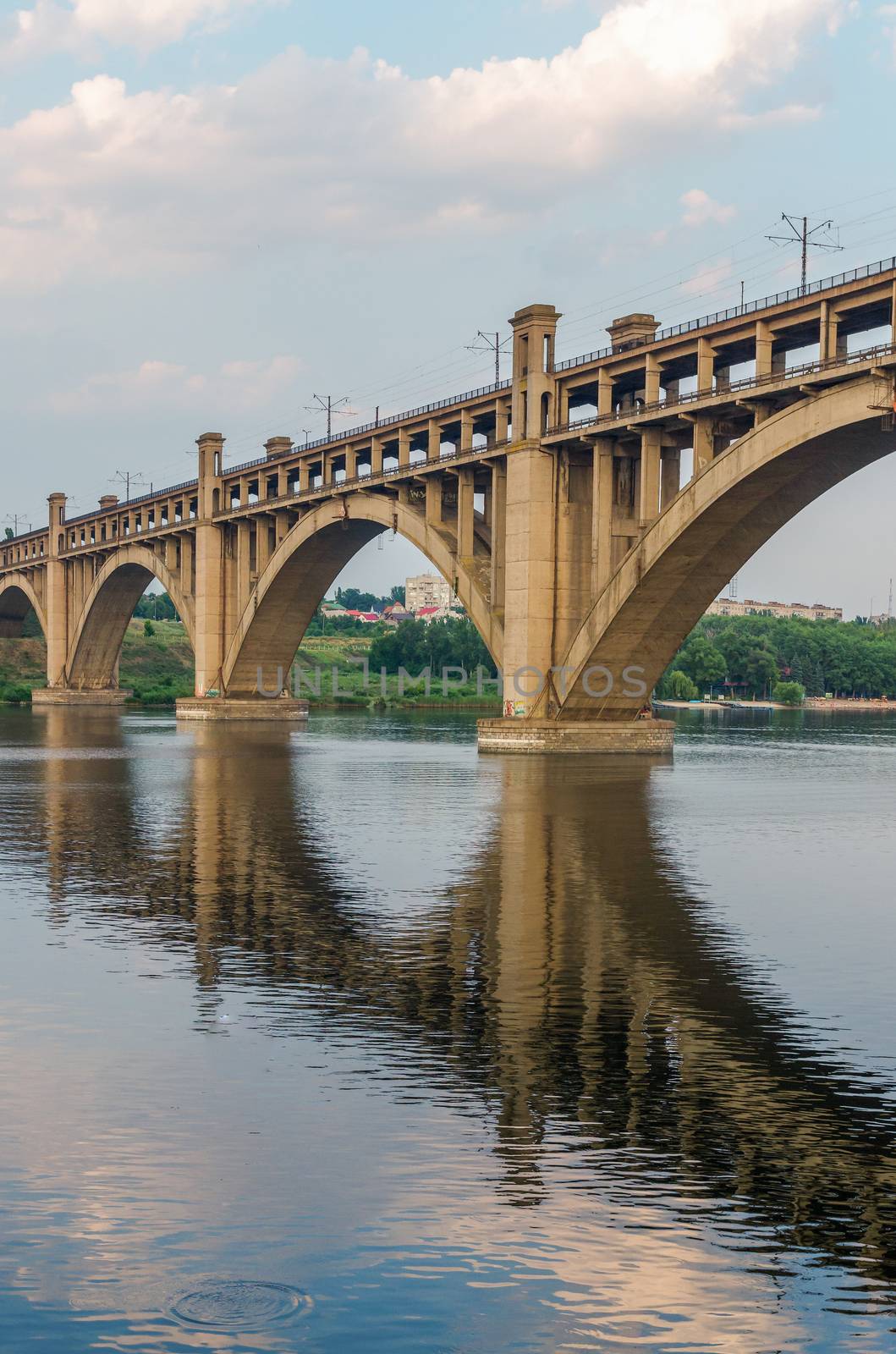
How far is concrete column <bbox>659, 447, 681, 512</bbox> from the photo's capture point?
53219 millimetres

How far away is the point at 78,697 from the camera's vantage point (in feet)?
393

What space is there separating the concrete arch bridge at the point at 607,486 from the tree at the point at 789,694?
332 ft

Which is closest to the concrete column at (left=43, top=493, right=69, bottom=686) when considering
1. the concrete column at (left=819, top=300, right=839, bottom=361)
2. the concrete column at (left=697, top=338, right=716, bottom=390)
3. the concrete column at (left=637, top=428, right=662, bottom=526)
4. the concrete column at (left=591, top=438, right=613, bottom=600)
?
the concrete column at (left=591, top=438, right=613, bottom=600)

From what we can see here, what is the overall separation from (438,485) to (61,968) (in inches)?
2013

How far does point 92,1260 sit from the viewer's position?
8039mm

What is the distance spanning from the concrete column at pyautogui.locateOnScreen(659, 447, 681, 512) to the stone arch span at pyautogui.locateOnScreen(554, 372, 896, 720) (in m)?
2.80

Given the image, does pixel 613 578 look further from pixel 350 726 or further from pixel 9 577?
pixel 9 577

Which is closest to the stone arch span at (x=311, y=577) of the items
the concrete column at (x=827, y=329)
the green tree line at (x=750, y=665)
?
the concrete column at (x=827, y=329)

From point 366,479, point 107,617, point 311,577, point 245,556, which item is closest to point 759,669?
point 107,617

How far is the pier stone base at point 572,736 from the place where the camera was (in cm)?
5619

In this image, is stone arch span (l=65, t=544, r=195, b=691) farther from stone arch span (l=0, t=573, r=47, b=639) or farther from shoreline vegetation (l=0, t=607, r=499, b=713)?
stone arch span (l=0, t=573, r=47, b=639)

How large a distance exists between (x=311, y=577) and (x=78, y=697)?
42668 mm

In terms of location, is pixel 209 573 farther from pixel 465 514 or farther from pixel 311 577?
pixel 465 514

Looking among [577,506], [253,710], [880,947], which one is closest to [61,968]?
[880,947]
